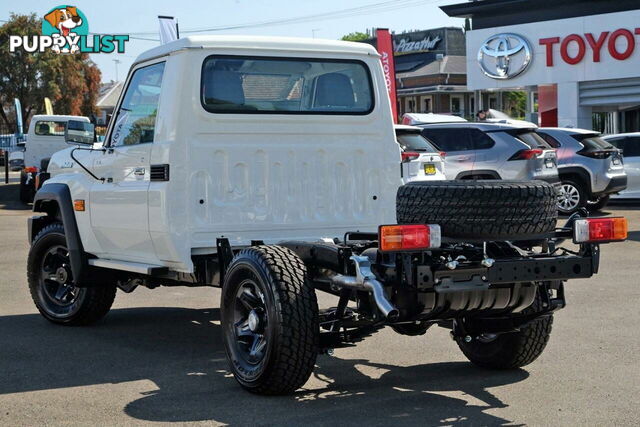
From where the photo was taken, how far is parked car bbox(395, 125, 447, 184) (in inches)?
609

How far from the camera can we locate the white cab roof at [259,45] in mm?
7074

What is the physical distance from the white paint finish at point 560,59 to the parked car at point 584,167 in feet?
45.6

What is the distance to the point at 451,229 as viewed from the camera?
5.64 metres

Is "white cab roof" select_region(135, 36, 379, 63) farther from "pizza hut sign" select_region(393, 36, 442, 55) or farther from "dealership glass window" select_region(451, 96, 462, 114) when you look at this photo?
"pizza hut sign" select_region(393, 36, 442, 55)

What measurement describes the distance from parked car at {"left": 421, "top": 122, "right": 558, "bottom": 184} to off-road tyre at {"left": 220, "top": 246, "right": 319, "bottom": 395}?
12205 millimetres

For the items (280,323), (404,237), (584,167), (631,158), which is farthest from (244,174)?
(631,158)

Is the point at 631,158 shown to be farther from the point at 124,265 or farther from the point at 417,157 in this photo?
the point at 124,265

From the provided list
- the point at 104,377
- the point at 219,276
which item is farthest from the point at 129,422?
the point at 219,276

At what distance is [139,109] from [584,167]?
42.0ft

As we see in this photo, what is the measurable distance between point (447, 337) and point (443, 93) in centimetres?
6013

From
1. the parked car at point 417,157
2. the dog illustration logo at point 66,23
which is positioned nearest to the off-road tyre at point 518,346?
the parked car at point 417,157

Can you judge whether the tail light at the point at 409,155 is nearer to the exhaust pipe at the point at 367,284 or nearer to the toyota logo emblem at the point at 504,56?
the exhaust pipe at the point at 367,284

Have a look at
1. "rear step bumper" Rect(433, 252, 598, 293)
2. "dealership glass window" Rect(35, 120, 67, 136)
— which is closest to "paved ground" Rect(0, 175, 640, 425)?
"rear step bumper" Rect(433, 252, 598, 293)

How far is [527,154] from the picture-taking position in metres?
17.8
